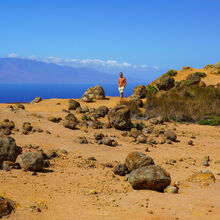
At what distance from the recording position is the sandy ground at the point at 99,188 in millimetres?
6324

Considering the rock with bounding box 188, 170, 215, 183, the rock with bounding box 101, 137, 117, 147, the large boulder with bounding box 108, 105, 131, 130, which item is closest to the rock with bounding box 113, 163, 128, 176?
the rock with bounding box 188, 170, 215, 183

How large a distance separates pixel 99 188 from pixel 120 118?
7.60 metres

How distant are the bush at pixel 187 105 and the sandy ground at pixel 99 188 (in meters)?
6.27

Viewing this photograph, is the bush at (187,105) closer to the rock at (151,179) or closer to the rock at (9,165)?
the rock at (151,179)

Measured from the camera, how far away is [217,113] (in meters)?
20.1

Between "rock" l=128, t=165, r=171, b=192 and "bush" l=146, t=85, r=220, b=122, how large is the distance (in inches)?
446

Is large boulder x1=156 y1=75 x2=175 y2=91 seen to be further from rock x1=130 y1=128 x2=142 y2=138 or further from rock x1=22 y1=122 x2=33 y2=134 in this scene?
rock x1=22 y1=122 x2=33 y2=134

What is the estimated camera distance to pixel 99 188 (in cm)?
799

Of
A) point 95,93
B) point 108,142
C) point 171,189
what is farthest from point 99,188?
point 95,93

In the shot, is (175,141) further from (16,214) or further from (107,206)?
(16,214)

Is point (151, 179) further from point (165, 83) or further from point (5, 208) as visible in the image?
point (165, 83)

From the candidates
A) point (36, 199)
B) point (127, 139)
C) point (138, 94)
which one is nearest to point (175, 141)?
point (127, 139)

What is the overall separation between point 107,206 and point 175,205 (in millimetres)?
1496

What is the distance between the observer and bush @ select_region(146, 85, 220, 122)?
64.0 ft
